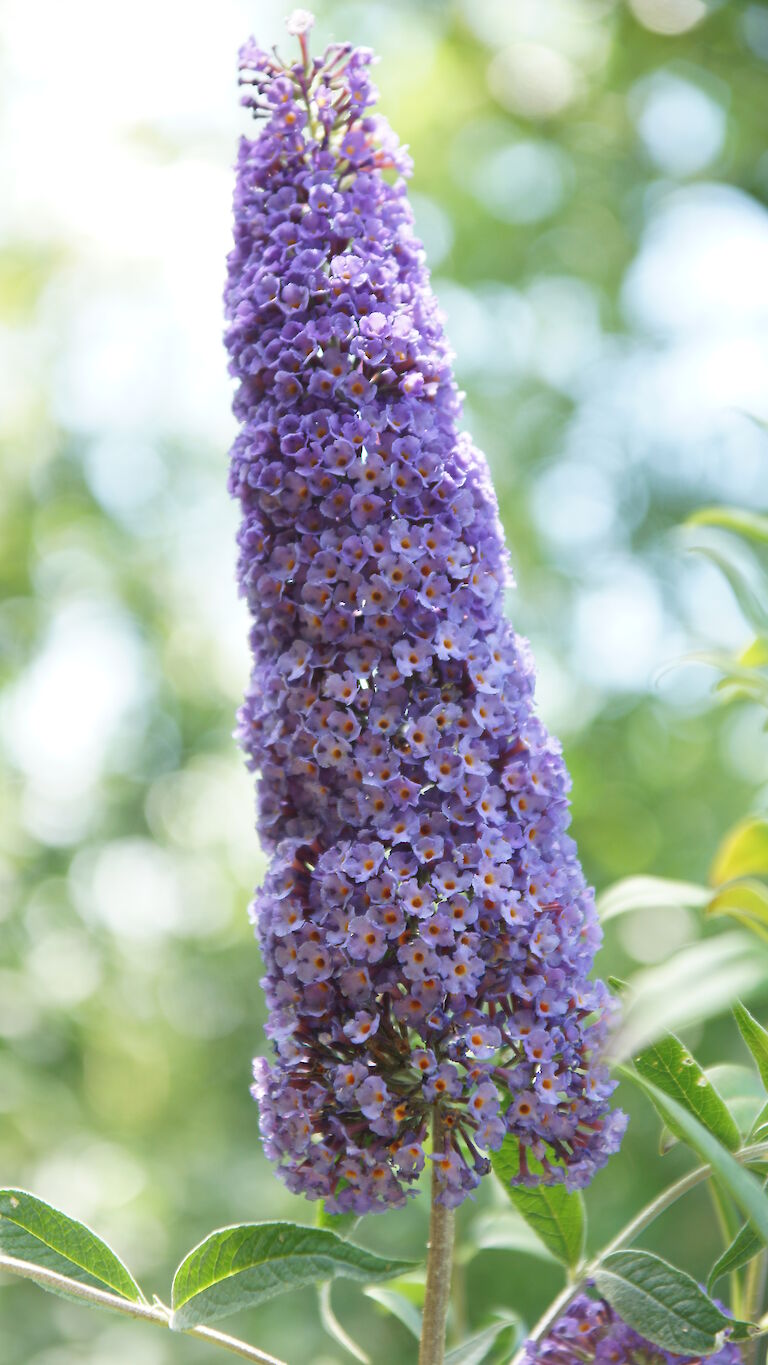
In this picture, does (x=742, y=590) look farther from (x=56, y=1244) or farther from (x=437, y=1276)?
(x=56, y=1244)

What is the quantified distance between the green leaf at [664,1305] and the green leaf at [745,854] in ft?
0.99

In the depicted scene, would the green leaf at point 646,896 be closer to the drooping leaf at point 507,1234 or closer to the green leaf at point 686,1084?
the green leaf at point 686,1084

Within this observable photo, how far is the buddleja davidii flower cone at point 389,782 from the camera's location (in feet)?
2.89

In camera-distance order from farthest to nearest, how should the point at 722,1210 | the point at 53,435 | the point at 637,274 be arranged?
the point at 53,435 → the point at 637,274 → the point at 722,1210

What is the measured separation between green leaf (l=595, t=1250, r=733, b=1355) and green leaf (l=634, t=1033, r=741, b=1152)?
0.37ft

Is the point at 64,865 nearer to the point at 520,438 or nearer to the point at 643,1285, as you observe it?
the point at 520,438

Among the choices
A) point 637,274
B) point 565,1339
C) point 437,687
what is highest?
point 637,274

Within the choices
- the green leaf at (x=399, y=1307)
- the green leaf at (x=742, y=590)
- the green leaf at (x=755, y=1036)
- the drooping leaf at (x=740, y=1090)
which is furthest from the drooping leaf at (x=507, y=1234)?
the green leaf at (x=742, y=590)

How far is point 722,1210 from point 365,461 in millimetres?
701

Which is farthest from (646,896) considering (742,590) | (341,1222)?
(341,1222)

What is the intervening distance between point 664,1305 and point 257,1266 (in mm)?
293

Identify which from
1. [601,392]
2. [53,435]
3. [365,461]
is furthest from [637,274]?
[365,461]

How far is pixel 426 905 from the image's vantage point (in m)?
0.87

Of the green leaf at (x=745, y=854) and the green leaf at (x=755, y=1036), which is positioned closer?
the green leaf at (x=745, y=854)
